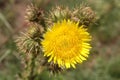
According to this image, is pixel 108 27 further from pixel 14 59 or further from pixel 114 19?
pixel 14 59

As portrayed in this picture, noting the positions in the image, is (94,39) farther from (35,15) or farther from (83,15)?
(35,15)

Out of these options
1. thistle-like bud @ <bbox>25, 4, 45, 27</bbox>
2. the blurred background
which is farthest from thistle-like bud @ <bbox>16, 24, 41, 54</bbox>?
the blurred background

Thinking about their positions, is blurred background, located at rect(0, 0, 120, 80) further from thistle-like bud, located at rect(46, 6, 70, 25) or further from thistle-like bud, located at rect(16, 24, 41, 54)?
thistle-like bud, located at rect(46, 6, 70, 25)

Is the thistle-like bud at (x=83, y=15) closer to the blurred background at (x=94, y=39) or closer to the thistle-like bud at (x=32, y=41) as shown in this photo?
the thistle-like bud at (x=32, y=41)

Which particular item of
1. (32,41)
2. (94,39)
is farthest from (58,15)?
(94,39)

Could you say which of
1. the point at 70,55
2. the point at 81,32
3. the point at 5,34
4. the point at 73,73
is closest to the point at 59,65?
the point at 70,55

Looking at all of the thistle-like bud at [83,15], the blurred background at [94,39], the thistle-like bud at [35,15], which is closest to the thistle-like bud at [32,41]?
the thistle-like bud at [35,15]
